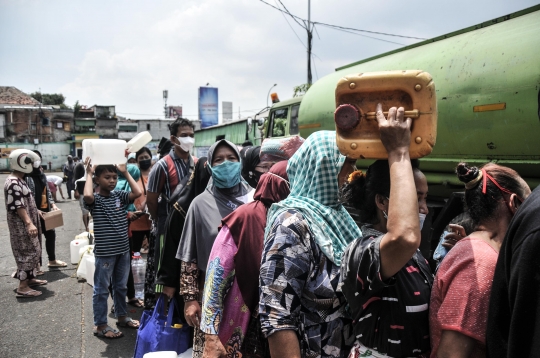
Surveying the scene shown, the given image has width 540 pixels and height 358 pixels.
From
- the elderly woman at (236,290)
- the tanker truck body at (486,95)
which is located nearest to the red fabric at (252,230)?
the elderly woman at (236,290)

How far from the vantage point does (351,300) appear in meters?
1.54

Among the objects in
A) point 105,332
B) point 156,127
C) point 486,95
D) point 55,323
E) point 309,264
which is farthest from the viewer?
point 156,127

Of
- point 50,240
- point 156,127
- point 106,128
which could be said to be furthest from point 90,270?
point 156,127

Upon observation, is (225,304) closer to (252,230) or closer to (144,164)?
(252,230)

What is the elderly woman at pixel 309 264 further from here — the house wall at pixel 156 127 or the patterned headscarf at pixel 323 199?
the house wall at pixel 156 127

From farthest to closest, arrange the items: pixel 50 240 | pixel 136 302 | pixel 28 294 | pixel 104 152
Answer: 1. pixel 50 240
2. pixel 28 294
3. pixel 136 302
4. pixel 104 152

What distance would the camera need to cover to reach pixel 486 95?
364cm

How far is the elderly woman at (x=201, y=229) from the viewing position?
8.46ft

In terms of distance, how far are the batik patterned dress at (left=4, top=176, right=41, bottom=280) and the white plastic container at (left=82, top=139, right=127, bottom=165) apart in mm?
1178

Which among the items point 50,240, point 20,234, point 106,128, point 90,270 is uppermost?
point 106,128

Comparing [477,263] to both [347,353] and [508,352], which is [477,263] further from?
[347,353]

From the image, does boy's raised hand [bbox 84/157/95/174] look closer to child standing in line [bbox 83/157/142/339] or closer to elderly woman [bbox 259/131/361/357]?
child standing in line [bbox 83/157/142/339]

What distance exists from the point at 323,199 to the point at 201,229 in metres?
1.10

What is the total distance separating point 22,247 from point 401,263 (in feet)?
18.4
